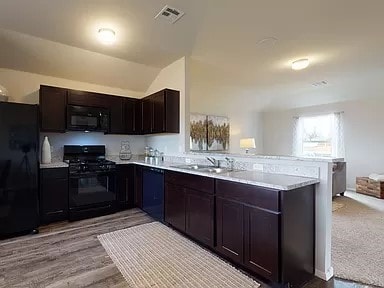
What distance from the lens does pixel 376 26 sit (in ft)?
9.42

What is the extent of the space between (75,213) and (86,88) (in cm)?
228

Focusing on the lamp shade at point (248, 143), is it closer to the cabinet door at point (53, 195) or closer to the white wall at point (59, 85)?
the white wall at point (59, 85)

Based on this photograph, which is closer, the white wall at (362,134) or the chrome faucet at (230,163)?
the chrome faucet at (230,163)

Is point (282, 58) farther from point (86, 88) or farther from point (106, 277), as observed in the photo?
point (106, 277)

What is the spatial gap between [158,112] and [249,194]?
95.9 inches

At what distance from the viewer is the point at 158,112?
4.00m

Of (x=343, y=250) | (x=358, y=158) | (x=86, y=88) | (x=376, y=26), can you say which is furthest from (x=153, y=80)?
(x=358, y=158)

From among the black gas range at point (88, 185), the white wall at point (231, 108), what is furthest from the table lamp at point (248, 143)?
the black gas range at point (88, 185)

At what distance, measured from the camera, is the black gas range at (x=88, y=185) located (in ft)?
11.7

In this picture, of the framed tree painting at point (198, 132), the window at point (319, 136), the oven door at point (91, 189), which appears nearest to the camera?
the oven door at point (91, 189)

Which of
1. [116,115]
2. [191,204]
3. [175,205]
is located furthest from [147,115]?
[191,204]

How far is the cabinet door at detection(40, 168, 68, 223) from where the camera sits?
3336 mm

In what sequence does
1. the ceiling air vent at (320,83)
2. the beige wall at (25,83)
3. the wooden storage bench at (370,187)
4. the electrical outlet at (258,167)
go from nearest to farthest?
the electrical outlet at (258,167), the beige wall at (25,83), the wooden storage bench at (370,187), the ceiling air vent at (320,83)

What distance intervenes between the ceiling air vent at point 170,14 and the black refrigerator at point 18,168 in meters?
2.04
